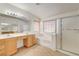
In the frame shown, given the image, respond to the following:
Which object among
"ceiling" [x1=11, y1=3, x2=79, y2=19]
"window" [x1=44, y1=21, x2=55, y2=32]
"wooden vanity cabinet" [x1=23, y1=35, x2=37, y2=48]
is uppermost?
"ceiling" [x1=11, y1=3, x2=79, y2=19]

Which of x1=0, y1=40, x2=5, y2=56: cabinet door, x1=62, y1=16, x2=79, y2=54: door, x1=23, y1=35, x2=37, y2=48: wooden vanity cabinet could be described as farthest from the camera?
x1=23, y1=35, x2=37, y2=48: wooden vanity cabinet

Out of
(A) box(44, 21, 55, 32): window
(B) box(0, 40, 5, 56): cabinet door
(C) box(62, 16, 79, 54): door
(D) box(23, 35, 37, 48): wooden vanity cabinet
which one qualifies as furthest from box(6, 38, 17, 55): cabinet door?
(C) box(62, 16, 79, 54): door

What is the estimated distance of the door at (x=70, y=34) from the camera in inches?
106

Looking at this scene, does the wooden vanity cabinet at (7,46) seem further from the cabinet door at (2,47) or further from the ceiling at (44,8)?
the ceiling at (44,8)

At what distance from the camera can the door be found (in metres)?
2.70

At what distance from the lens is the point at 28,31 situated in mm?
3408

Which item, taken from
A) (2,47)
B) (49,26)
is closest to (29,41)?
(49,26)

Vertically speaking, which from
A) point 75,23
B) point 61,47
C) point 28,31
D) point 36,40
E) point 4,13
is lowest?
point 61,47

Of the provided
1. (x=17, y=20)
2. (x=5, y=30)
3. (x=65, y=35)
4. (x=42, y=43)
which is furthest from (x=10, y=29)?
(x=65, y=35)

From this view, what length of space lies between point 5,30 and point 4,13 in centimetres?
50

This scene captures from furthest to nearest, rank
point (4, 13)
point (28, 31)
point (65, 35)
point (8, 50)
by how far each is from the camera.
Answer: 1. point (28, 31)
2. point (65, 35)
3. point (4, 13)
4. point (8, 50)

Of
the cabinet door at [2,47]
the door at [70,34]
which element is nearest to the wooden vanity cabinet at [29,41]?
the door at [70,34]

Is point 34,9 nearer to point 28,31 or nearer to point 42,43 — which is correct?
point 28,31

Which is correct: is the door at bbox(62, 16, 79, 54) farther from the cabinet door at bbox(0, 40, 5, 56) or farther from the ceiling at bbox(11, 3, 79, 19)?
the cabinet door at bbox(0, 40, 5, 56)
